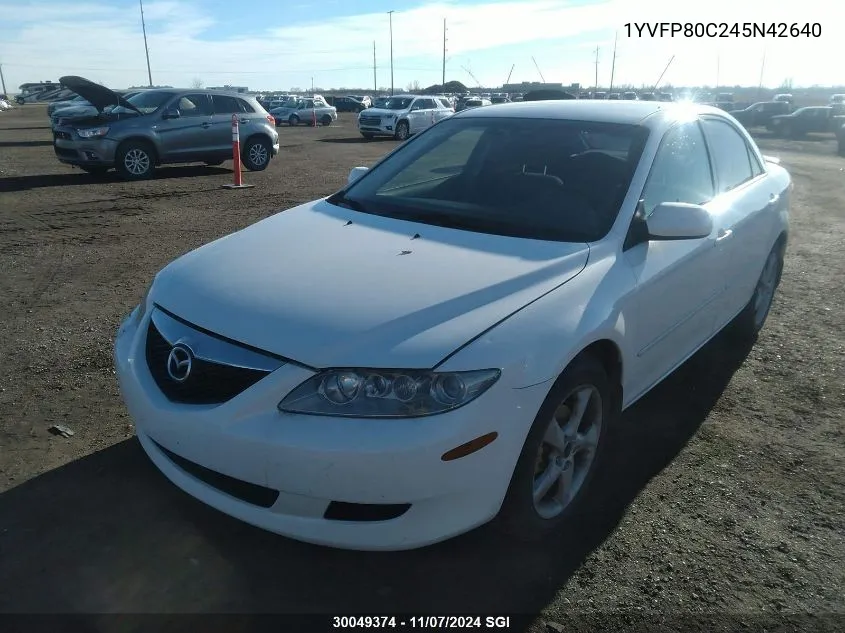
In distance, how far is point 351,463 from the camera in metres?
2.15

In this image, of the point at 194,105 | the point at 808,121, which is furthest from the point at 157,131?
the point at 808,121

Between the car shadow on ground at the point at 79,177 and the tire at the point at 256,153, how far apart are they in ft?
1.51

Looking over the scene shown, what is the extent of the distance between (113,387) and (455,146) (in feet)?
8.08

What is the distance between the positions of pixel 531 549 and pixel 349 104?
2050 inches

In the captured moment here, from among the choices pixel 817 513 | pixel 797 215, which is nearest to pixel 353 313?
pixel 817 513

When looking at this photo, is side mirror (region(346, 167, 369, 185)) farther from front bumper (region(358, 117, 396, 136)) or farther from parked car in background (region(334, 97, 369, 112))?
parked car in background (region(334, 97, 369, 112))

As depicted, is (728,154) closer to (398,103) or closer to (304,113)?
(398,103)

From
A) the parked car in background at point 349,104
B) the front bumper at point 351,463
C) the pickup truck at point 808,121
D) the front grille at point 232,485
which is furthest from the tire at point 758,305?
the parked car in background at point 349,104

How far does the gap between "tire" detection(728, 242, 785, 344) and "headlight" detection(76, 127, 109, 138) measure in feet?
35.9

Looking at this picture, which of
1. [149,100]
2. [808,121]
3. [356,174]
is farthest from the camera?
[808,121]

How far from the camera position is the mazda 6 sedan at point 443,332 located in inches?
87.8

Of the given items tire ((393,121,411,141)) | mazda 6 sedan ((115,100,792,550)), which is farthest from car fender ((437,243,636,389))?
tire ((393,121,411,141))

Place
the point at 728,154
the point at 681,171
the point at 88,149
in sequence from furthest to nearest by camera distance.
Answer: the point at 88,149 < the point at 728,154 < the point at 681,171

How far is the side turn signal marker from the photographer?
2193 millimetres
